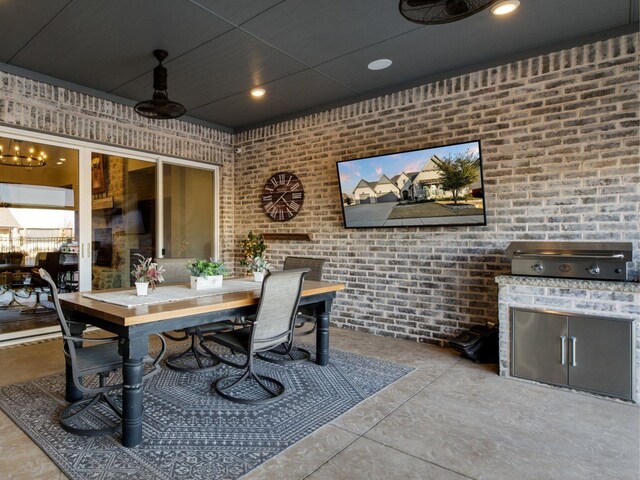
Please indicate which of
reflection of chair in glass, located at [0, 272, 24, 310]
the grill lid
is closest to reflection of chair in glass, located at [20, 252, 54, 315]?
reflection of chair in glass, located at [0, 272, 24, 310]

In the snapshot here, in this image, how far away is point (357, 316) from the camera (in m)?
4.79

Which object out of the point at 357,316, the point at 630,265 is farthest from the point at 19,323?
the point at 630,265

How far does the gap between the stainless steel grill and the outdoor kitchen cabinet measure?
0.33m

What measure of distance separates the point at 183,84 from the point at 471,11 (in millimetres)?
3259

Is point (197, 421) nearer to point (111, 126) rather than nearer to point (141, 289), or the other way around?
point (141, 289)

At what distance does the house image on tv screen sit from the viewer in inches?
157

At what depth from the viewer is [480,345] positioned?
357 cm

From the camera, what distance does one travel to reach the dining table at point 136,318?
6.89ft

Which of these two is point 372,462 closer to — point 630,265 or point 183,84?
point 630,265

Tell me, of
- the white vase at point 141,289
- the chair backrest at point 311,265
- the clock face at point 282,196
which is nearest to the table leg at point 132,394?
the white vase at point 141,289

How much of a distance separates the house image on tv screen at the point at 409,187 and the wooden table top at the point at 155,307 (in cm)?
216

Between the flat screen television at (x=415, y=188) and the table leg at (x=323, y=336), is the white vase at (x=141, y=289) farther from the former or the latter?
the flat screen television at (x=415, y=188)

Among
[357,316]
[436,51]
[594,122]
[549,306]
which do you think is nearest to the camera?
[549,306]

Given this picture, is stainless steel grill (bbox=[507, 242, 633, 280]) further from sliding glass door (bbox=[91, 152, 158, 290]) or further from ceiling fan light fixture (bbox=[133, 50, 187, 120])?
sliding glass door (bbox=[91, 152, 158, 290])
